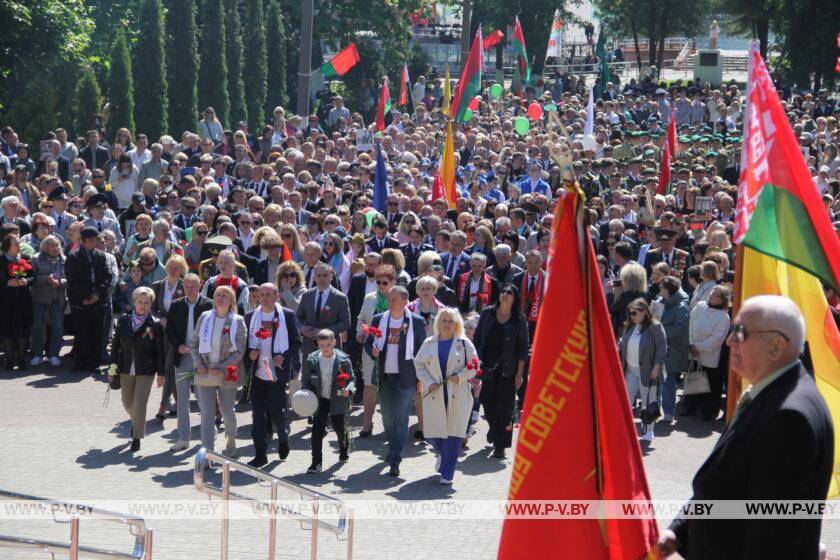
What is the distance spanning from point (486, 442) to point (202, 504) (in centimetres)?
325

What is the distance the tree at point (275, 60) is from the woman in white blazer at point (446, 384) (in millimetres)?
26151

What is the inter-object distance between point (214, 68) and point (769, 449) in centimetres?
2920

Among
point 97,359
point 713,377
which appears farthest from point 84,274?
point 713,377

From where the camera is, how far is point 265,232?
14469 millimetres

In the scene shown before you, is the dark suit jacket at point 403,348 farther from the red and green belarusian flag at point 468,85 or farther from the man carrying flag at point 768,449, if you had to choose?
the red and green belarusian flag at point 468,85

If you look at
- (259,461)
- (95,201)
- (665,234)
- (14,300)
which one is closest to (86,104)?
(95,201)

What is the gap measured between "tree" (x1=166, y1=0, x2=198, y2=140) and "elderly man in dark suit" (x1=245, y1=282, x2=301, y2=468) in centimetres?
1892

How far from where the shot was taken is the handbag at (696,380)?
1346 centimetres

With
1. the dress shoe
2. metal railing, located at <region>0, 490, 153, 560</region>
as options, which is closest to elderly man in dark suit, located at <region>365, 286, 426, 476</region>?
the dress shoe

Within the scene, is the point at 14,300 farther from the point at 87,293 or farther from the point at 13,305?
the point at 87,293

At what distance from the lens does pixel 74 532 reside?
579 centimetres

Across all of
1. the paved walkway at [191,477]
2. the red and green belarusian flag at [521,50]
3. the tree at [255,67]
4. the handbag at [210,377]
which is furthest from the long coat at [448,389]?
the red and green belarusian flag at [521,50]

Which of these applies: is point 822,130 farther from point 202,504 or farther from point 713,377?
point 202,504

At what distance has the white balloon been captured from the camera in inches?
440
